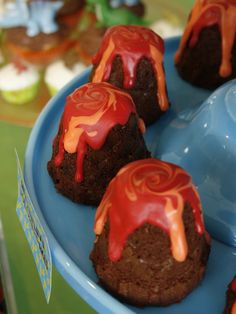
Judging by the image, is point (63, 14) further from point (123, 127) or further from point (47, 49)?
point (123, 127)

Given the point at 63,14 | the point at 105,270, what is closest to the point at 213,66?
the point at 105,270

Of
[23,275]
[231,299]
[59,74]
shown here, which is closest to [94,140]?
[231,299]

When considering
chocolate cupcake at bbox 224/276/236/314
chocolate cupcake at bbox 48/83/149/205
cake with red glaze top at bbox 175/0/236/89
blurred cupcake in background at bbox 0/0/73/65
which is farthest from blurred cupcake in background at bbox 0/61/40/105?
chocolate cupcake at bbox 224/276/236/314

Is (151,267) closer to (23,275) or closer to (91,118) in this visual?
(91,118)

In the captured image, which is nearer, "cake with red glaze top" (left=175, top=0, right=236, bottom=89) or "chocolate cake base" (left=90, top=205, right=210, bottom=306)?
"chocolate cake base" (left=90, top=205, right=210, bottom=306)

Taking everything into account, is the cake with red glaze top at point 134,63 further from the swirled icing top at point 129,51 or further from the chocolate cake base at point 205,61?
the chocolate cake base at point 205,61

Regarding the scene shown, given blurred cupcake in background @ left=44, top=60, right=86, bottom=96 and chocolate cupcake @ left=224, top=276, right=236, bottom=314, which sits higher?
chocolate cupcake @ left=224, top=276, right=236, bottom=314

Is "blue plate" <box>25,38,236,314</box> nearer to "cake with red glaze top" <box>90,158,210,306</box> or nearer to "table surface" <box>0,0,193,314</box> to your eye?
"cake with red glaze top" <box>90,158,210,306</box>
